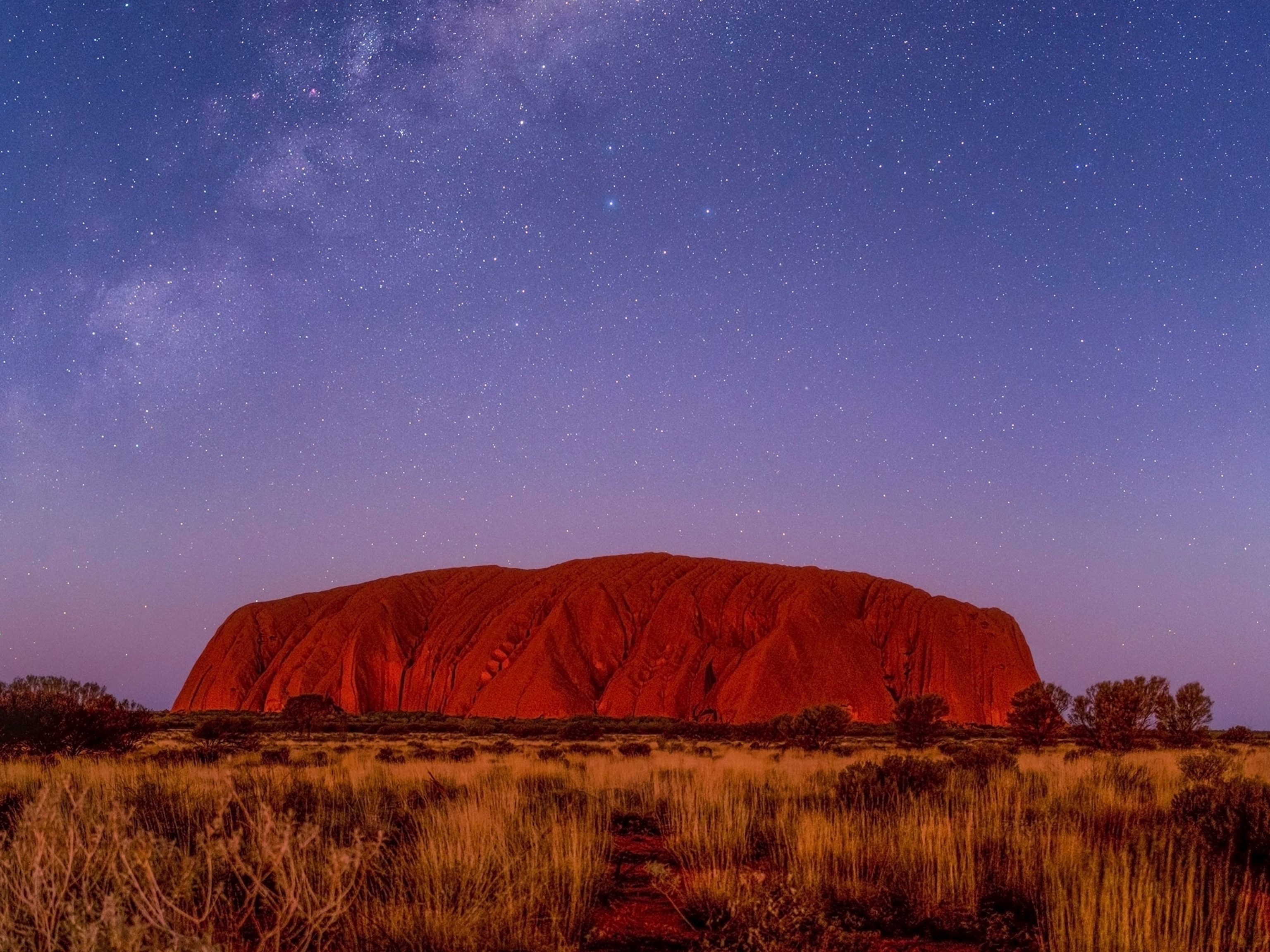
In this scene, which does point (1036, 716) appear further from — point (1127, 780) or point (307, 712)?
point (307, 712)

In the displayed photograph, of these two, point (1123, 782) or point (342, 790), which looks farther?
point (1123, 782)

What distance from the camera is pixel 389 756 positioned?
1970 centimetres

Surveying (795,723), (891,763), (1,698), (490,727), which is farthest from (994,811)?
(490,727)

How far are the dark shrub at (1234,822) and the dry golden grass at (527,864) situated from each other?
1.20 feet

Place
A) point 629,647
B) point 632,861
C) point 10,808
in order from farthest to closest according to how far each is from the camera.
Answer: point 629,647, point 10,808, point 632,861

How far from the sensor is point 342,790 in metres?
10.7

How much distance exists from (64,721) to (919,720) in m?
28.0

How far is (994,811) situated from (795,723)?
25151 mm

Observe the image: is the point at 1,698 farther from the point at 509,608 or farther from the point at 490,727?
the point at 509,608

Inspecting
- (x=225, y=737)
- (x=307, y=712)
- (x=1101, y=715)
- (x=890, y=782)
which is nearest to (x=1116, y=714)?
(x=1101, y=715)

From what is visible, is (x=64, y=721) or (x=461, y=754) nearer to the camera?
(x=64, y=721)

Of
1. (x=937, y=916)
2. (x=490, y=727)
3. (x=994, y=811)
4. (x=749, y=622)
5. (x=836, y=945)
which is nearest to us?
(x=836, y=945)

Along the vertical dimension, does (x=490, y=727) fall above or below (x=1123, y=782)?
below

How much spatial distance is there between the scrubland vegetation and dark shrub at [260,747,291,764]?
9.17 feet
